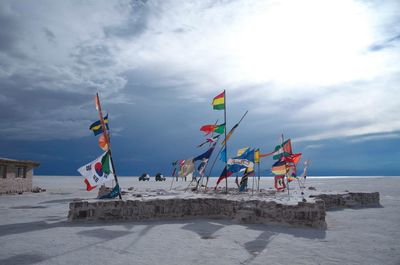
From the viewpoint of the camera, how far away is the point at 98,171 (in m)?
12.4

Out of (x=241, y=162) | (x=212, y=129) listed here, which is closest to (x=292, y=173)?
(x=241, y=162)

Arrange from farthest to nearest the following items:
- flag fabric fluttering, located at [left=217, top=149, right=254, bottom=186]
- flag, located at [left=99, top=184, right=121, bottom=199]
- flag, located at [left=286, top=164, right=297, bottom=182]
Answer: flag, located at [left=286, top=164, right=297, bottom=182]
flag fabric fluttering, located at [left=217, top=149, right=254, bottom=186]
flag, located at [left=99, top=184, right=121, bottom=199]

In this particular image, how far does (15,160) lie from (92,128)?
691 inches

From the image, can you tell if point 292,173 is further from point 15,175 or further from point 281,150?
point 15,175

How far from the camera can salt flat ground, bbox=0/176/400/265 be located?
7.05 metres

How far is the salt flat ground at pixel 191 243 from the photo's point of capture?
7051mm

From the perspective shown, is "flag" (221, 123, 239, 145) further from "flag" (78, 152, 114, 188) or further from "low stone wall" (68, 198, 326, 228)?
"flag" (78, 152, 114, 188)

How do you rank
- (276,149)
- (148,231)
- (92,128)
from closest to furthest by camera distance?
(148,231), (92,128), (276,149)

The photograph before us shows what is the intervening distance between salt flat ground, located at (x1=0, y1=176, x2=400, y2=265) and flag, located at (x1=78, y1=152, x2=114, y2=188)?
5.39ft

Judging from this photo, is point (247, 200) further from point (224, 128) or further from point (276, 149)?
point (276, 149)

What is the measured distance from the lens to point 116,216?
12094mm

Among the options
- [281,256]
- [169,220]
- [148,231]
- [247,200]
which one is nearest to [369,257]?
[281,256]

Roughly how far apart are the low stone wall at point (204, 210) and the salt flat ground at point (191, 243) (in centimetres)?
50

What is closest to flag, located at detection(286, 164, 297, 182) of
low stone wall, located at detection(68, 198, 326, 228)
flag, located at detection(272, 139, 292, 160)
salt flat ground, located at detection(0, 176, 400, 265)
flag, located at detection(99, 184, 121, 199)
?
flag, located at detection(272, 139, 292, 160)
